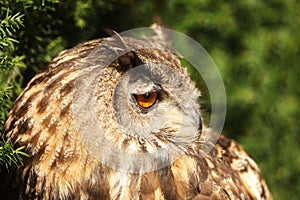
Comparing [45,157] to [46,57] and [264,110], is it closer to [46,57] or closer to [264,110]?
[46,57]

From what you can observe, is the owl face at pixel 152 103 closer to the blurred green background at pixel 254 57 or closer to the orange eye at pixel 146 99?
the orange eye at pixel 146 99

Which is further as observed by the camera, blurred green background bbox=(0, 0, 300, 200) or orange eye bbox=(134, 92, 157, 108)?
blurred green background bbox=(0, 0, 300, 200)

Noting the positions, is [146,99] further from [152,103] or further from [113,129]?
[113,129]

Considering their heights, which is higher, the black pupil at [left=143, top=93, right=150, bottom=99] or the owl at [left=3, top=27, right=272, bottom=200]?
the black pupil at [left=143, top=93, right=150, bottom=99]

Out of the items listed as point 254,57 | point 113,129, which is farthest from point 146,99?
point 254,57

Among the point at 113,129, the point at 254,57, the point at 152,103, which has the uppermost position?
the point at 254,57

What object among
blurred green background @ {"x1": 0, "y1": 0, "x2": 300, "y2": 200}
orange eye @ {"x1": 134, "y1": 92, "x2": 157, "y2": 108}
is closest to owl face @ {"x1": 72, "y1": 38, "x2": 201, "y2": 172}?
orange eye @ {"x1": 134, "y1": 92, "x2": 157, "y2": 108}

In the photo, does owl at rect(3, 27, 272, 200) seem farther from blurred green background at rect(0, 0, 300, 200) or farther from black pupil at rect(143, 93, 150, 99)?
blurred green background at rect(0, 0, 300, 200)

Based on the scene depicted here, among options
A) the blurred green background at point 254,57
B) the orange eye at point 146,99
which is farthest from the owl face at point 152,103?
the blurred green background at point 254,57
